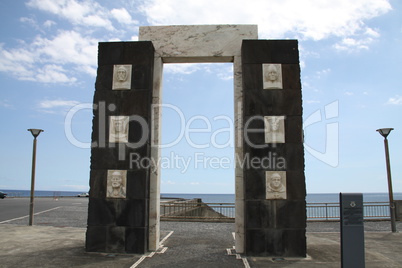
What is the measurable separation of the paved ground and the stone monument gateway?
0.59m

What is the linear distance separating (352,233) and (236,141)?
4.52m

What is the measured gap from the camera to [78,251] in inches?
392

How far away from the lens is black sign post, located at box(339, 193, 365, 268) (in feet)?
22.9

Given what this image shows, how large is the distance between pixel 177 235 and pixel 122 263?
4.63 m

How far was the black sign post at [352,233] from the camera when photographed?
→ 6.99 meters

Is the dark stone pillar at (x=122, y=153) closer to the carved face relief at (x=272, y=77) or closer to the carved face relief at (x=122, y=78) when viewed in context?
the carved face relief at (x=122, y=78)

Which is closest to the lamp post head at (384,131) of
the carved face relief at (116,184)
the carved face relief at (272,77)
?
the carved face relief at (272,77)

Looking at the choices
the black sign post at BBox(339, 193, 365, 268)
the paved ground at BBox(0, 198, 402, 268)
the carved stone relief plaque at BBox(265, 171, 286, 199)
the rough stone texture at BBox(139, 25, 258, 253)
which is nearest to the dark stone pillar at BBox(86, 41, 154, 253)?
the rough stone texture at BBox(139, 25, 258, 253)

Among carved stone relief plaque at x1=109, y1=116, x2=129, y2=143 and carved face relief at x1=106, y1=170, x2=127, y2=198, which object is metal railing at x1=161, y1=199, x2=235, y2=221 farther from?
carved stone relief plaque at x1=109, y1=116, x2=129, y2=143

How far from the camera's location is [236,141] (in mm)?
10609

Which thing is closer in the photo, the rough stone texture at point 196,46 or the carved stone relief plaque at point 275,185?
the carved stone relief plaque at point 275,185

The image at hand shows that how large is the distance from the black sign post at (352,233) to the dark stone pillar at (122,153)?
5.49 metres

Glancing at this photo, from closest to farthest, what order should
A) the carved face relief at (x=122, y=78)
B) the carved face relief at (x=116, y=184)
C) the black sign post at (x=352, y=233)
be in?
the black sign post at (x=352, y=233) < the carved face relief at (x=116, y=184) < the carved face relief at (x=122, y=78)

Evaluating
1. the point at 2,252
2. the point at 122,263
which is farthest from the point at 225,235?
the point at 2,252
